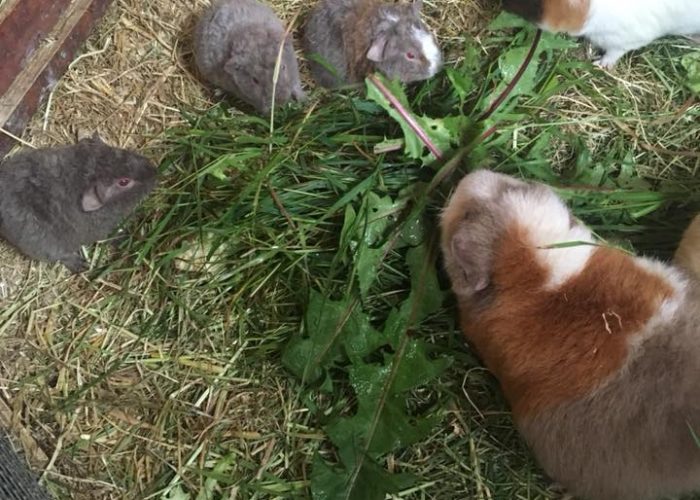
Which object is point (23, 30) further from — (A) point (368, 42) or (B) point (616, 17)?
(B) point (616, 17)

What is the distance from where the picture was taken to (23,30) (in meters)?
3.12

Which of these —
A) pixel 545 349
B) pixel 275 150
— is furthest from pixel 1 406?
pixel 545 349

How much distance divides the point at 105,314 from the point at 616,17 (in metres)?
2.67

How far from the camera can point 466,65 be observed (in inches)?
122

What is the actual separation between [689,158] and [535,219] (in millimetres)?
1133

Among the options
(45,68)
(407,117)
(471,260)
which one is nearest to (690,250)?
(471,260)

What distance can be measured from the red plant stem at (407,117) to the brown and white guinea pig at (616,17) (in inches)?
32.7

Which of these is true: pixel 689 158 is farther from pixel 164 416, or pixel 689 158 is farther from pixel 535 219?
pixel 164 416

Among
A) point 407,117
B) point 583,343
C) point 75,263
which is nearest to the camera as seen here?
point 583,343

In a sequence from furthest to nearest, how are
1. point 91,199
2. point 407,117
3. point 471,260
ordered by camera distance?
point 91,199 → point 407,117 → point 471,260

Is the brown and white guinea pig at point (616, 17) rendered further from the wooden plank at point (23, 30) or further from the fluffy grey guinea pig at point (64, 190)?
the wooden plank at point (23, 30)

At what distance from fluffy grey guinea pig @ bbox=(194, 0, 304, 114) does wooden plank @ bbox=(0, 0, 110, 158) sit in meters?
0.60

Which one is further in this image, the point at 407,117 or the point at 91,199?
the point at 91,199

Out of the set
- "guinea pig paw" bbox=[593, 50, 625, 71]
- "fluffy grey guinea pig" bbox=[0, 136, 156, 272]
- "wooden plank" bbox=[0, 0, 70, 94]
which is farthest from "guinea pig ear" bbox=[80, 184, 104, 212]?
"guinea pig paw" bbox=[593, 50, 625, 71]
